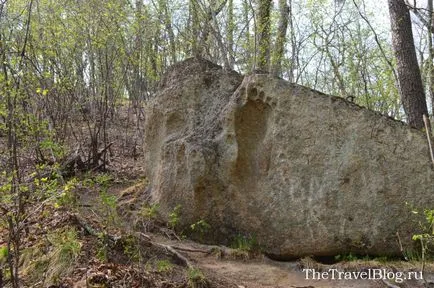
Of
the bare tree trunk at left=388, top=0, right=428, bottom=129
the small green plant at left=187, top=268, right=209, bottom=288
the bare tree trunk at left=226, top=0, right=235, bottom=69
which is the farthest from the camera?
the bare tree trunk at left=226, top=0, right=235, bottom=69

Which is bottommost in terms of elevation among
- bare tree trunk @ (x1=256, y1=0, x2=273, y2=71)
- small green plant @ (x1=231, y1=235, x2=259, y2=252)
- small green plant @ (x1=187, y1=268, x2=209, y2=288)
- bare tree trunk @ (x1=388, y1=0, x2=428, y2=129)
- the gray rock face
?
small green plant @ (x1=187, y1=268, x2=209, y2=288)

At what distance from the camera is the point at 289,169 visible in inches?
222

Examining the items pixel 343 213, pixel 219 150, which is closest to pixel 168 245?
pixel 219 150

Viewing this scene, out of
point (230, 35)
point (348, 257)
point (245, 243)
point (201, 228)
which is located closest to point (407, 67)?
point (348, 257)

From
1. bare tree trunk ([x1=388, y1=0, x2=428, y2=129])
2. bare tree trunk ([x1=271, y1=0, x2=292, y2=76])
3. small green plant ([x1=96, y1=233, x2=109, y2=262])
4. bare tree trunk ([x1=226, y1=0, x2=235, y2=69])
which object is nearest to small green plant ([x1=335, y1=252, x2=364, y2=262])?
small green plant ([x1=96, y1=233, x2=109, y2=262])

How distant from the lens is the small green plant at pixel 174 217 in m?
6.04

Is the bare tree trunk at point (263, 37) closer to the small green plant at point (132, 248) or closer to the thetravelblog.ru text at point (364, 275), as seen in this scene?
the thetravelblog.ru text at point (364, 275)

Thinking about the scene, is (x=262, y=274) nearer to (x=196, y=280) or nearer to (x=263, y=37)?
(x=196, y=280)

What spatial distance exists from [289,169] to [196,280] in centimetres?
202

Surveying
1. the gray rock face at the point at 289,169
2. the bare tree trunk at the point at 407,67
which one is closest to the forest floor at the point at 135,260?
the gray rock face at the point at 289,169

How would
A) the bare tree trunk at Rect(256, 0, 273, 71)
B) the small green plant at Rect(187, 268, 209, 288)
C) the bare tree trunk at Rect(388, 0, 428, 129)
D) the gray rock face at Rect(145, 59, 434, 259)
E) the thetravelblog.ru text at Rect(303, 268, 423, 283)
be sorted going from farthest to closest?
1. the bare tree trunk at Rect(256, 0, 273, 71)
2. the bare tree trunk at Rect(388, 0, 428, 129)
3. the gray rock face at Rect(145, 59, 434, 259)
4. the thetravelblog.ru text at Rect(303, 268, 423, 283)
5. the small green plant at Rect(187, 268, 209, 288)

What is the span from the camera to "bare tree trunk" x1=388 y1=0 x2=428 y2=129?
7.16 meters

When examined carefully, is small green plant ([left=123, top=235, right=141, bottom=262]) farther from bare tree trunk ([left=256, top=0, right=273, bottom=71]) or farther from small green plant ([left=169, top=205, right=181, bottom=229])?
bare tree trunk ([left=256, top=0, right=273, bottom=71])

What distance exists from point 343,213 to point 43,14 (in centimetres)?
898
